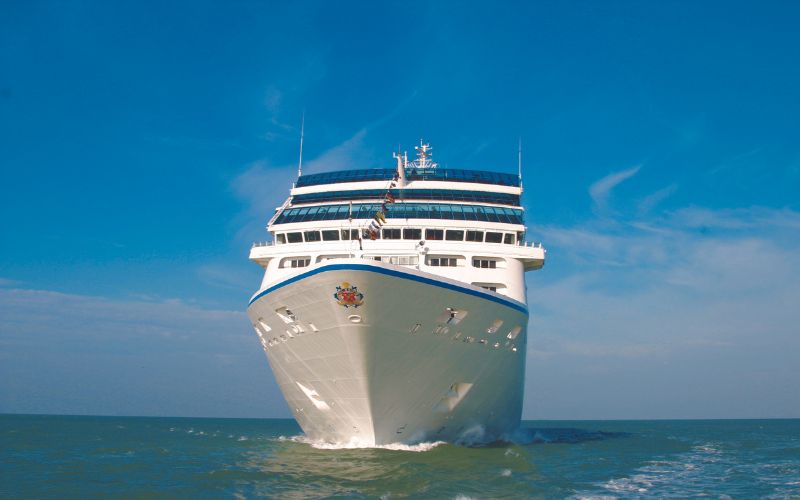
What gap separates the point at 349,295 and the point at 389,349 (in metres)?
2.04

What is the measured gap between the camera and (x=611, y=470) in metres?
21.0

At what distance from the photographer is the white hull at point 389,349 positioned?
17.7m

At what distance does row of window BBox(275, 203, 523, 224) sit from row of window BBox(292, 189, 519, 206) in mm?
1271

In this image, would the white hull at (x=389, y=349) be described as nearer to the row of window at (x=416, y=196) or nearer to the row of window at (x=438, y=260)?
the row of window at (x=438, y=260)

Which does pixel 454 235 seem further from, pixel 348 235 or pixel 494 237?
pixel 348 235

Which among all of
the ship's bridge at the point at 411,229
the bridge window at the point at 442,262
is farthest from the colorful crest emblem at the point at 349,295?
the bridge window at the point at 442,262

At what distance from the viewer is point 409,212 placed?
78.7 ft

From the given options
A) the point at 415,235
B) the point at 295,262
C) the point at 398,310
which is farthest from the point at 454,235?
the point at 398,310

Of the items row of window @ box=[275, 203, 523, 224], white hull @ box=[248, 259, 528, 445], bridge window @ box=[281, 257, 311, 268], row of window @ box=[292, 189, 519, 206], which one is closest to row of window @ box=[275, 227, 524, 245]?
row of window @ box=[275, 203, 523, 224]

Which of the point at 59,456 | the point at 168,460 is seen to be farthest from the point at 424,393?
the point at 59,456

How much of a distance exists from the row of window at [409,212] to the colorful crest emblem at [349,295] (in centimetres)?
655

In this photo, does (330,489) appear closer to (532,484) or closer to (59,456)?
(532,484)

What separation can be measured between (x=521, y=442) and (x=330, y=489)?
1438cm

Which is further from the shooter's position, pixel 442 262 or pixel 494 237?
pixel 494 237
